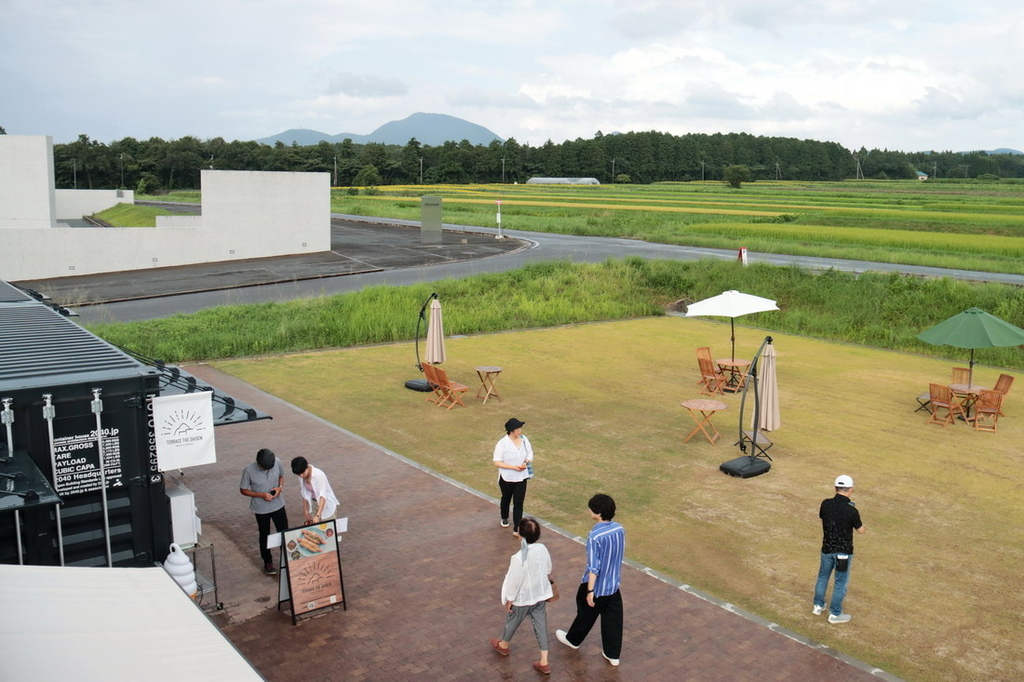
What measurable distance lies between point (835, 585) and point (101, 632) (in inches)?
249

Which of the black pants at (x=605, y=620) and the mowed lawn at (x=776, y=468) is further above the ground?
the black pants at (x=605, y=620)

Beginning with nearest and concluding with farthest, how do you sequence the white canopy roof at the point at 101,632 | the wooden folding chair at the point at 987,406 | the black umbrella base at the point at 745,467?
the white canopy roof at the point at 101,632 < the black umbrella base at the point at 745,467 < the wooden folding chair at the point at 987,406

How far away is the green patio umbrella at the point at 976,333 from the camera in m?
14.4

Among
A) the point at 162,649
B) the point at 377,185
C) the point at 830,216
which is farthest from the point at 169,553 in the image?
the point at 377,185

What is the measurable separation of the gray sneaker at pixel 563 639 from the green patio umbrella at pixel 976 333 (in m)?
10.0

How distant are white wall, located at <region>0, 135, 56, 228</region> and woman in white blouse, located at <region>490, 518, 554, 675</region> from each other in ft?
121

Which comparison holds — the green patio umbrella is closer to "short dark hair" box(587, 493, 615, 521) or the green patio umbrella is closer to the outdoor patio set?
the outdoor patio set

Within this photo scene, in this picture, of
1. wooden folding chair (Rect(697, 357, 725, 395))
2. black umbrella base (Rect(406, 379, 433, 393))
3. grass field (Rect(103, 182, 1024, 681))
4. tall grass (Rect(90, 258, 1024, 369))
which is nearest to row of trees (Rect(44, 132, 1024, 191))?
tall grass (Rect(90, 258, 1024, 369))

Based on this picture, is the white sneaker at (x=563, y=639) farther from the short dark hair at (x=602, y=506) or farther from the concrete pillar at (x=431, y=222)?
the concrete pillar at (x=431, y=222)

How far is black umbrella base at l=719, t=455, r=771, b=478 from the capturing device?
12202mm

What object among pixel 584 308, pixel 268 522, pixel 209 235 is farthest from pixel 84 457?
pixel 209 235

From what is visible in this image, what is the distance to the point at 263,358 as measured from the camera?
66.6 feet

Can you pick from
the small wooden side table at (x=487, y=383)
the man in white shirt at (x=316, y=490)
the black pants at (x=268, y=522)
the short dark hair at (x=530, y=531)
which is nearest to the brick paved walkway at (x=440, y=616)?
the black pants at (x=268, y=522)

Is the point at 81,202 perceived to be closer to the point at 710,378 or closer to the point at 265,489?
the point at 710,378
